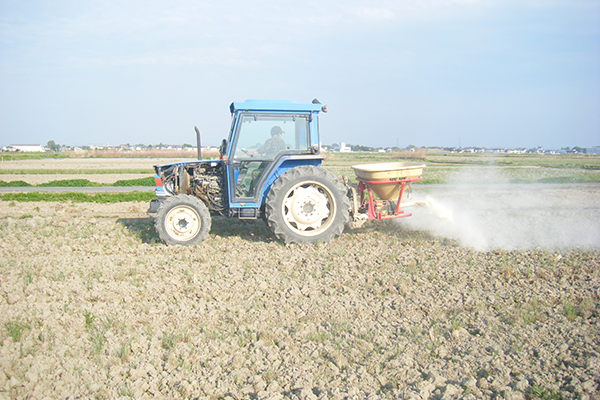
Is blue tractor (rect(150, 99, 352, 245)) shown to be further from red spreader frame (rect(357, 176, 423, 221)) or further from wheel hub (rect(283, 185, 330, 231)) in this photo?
red spreader frame (rect(357, 176, 423, 221))

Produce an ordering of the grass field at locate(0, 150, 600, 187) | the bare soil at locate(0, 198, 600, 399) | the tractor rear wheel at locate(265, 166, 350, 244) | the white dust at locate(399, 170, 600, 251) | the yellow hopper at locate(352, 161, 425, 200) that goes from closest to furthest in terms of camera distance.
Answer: the bare soil at locate(0, 198, 600, 399)
the tractor rear wheel at locate(265, 166, 350, 244)
the yellow hopper at locate(352, 161, 425, 200)
the white dust at locate(399, 170, 600, 251)
the grass field at locate(0, 150, 600, 187)

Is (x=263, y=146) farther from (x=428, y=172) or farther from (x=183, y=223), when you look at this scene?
(x=428, y=172)

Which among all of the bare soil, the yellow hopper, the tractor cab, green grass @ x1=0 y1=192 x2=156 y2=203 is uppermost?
the tractor cab

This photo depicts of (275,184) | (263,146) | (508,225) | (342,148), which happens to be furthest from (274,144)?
(342,148)

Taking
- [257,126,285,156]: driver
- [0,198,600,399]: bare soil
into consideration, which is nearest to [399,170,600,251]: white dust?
[0,198,600,399]: bare soil

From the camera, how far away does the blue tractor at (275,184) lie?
7.20m

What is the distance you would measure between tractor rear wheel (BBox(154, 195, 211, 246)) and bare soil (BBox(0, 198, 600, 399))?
263 millimetres

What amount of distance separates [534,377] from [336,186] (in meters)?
4.32

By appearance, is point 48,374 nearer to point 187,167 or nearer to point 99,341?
point 99,341

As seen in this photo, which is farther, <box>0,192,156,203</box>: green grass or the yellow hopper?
<box>0,192,156,203</box>: green grass

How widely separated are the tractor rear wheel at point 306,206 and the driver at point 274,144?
500 mm

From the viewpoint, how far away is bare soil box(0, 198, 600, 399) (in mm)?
3451

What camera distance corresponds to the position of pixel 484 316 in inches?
182

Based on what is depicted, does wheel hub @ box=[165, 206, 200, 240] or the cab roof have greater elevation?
the cab roof
